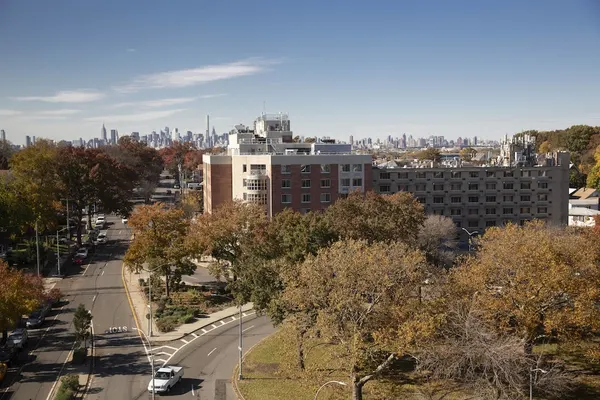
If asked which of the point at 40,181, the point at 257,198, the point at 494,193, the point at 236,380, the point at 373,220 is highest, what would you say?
the point at 40,181

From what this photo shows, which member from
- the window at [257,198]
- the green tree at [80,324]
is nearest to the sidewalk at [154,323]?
the green tree at [80,324]

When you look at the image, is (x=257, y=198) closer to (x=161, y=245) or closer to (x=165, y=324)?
(x=161, y=245)

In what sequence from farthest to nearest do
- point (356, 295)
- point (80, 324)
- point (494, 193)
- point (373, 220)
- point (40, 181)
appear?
point (494, 193) → point (40, 181) → point (373, 220) → point (80, 324) → point (356, 295)

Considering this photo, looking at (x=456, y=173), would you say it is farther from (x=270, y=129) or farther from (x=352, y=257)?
(x=352, y=257)

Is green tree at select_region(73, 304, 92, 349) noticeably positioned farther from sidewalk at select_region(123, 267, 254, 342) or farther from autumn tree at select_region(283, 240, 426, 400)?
autumn tree at select_region(283, 240, 426, 400)

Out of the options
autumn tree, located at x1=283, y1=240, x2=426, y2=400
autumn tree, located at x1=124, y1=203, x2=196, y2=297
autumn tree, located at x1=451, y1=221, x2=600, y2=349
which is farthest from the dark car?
autumn tree, located at x1=451, y1=221, x2=600, y2=349

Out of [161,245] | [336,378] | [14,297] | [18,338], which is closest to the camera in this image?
[336,378]

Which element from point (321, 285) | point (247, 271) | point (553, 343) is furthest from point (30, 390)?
point (553, 343)

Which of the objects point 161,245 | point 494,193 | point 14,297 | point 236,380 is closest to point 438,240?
point 494,193
